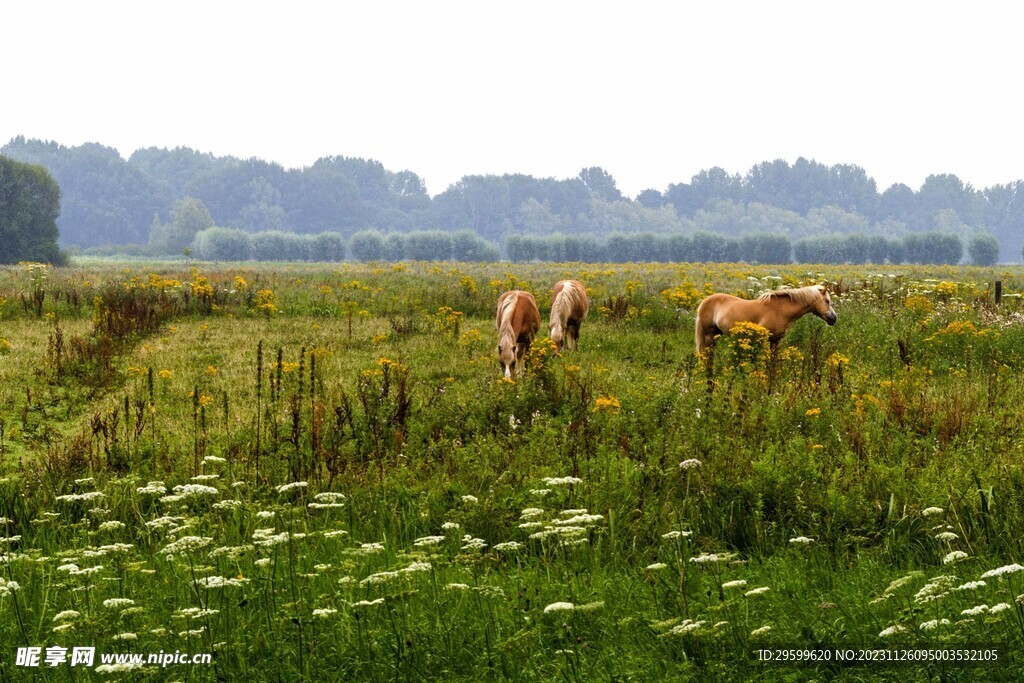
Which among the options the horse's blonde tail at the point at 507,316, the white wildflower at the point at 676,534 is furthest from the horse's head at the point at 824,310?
the white wildflower at the point at 676,534

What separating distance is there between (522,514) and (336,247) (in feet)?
397

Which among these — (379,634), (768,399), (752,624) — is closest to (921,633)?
(752,624)

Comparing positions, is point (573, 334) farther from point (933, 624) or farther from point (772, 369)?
point (933, 624)

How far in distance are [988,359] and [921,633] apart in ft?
37.0

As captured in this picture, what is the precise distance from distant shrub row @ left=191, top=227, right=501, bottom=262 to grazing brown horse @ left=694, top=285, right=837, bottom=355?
104590 millimetres

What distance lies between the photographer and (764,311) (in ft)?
42.5

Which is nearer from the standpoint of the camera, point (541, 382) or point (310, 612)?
point (310, 612)

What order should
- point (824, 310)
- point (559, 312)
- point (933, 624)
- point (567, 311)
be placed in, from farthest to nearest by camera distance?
point (567, 311), point (559, 312), point (824, 310), point (933, 624)

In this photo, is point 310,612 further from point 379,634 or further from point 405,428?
point 405,428

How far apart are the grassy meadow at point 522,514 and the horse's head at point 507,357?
77 centimetres

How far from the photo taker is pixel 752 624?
4.04 metres

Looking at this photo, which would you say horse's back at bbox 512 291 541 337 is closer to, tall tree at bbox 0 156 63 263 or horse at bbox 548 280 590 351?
horse at bbox 548 280 590 351

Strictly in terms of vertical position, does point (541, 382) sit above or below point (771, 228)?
below

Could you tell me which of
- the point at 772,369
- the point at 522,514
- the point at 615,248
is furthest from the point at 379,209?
the point at 522,514
